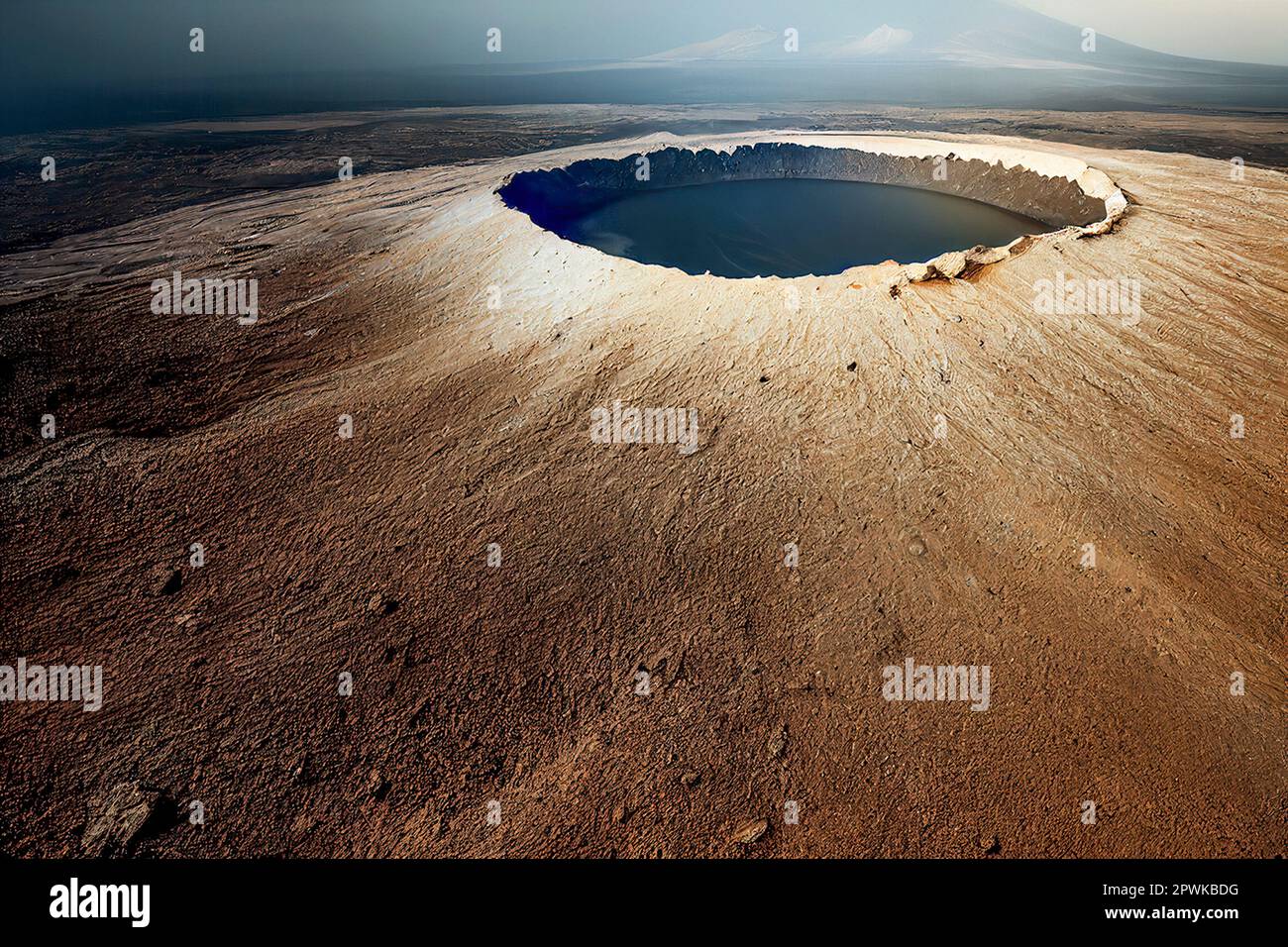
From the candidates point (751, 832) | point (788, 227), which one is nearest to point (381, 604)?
point (751, 832)

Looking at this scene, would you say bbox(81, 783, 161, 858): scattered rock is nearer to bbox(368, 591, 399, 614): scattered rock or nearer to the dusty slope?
the dusty slope

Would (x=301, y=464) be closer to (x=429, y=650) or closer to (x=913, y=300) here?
(x=429, y=650)

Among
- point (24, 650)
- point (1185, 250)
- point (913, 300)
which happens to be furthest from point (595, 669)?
point (1185, 250)

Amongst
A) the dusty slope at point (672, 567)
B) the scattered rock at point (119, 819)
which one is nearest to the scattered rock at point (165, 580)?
the dusty slope at point (672, 567)

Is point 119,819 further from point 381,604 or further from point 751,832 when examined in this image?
point 751,832

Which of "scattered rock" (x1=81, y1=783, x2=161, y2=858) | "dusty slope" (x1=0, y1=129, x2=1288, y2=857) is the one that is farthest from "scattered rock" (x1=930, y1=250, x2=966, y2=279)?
"scattered rock" (x1=81, y1=783, x2=161, y2=858)
